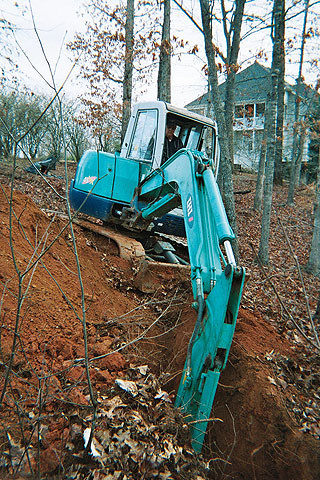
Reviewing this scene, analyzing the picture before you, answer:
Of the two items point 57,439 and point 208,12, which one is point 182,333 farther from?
point 208,12

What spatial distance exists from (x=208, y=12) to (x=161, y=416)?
8525mm

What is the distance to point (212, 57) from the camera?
27.1 feet

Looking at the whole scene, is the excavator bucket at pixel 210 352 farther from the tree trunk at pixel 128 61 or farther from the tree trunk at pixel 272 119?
the tree trunk at pixel 128 61

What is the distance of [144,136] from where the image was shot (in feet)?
21.8

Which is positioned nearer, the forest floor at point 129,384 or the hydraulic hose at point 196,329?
the forest floor at point 129,384

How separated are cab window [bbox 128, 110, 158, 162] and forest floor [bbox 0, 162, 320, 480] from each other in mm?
2011

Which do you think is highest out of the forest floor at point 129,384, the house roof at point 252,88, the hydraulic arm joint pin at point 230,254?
the house roof at point 252,88

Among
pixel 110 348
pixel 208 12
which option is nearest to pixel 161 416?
pixel 110 348

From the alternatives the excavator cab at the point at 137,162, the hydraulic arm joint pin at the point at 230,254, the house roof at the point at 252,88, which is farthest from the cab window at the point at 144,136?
the house roof at the point at 252,88

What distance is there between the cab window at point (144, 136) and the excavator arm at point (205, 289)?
2265 millimetres

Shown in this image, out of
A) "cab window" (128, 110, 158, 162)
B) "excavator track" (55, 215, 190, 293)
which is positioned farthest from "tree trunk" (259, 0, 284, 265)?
"cab window" (128, 110, 158, 162)

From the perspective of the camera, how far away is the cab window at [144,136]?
640cm

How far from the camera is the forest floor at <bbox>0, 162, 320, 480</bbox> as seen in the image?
2590 millimetres

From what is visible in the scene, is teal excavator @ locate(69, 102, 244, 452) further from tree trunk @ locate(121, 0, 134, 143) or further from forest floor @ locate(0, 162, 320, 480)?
tree trunk @ locate(121, 0, 134, 143)
